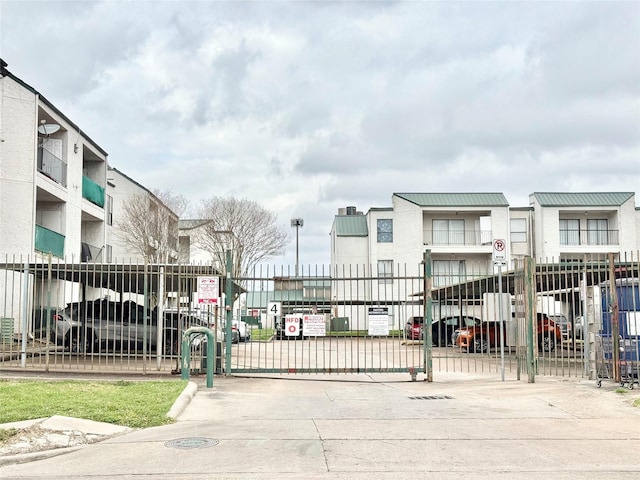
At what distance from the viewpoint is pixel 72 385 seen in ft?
40.8

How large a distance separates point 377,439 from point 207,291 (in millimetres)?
6499

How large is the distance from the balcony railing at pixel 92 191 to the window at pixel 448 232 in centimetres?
2326

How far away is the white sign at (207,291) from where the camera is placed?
13766mm

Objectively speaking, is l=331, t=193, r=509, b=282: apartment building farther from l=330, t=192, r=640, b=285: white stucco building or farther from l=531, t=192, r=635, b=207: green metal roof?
l=531, t=192, r=635, b=207: green metal roof

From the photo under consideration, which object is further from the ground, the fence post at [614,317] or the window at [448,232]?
the window at [448,232]

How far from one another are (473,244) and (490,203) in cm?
306

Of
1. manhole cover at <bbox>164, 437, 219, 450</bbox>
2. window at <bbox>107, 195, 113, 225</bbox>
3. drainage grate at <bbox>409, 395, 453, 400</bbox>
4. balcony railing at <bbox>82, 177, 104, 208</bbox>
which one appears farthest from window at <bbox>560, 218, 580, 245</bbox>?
manhole cover at <bbox>164, 437, 219, 450</bbox>

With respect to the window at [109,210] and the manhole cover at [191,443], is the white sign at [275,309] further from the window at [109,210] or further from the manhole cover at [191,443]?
the window at [109,210]

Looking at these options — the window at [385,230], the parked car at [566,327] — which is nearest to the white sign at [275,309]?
the parked car at [566,327]

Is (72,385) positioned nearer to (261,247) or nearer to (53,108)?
(53,108)

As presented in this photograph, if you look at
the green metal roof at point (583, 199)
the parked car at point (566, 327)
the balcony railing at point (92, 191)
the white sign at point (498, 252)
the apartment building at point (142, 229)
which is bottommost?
the parked car at point (566, 327)

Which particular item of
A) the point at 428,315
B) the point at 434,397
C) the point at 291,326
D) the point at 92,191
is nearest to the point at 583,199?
the point at 92,191

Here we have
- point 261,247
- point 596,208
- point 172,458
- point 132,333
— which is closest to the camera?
point 172,458

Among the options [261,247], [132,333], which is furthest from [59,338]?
[261,247]
